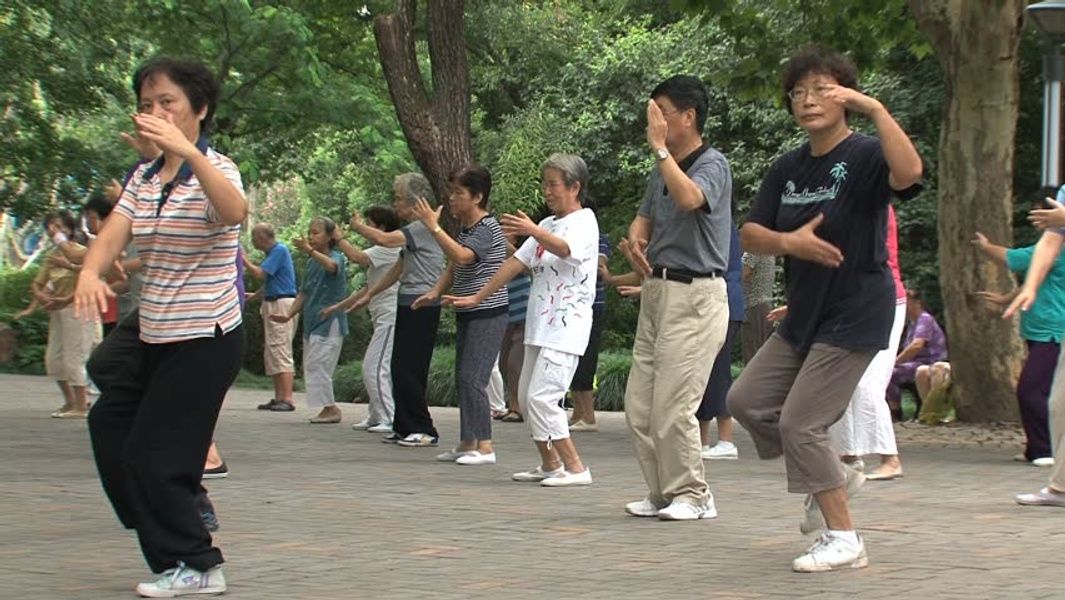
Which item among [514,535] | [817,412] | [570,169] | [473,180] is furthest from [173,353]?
[473,180]

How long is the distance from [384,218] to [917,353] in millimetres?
5595

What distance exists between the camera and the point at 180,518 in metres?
6.20

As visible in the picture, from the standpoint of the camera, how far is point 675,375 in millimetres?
8383

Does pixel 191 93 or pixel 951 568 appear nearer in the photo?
pixel 191 93

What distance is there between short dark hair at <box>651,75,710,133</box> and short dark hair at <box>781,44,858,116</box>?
1494mm

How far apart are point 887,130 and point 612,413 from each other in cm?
1275

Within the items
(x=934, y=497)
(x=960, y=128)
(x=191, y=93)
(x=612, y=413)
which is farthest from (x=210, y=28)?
(x=191, y=93)

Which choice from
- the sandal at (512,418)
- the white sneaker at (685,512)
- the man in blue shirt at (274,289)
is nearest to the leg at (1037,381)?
the white sneaker at (685,512)

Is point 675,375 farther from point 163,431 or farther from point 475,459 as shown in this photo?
point 475,459

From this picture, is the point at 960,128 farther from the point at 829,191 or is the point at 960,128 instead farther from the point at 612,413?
the point at 829,191

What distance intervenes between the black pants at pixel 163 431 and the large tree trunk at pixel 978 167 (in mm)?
8866

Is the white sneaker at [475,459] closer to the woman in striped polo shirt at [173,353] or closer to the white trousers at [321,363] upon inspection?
the white trousers at [321,363]

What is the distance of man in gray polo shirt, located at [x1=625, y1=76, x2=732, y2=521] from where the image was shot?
8.40 m

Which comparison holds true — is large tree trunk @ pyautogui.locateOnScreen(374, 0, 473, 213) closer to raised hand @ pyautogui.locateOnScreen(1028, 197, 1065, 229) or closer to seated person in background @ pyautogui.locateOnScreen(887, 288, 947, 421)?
seated person in background @ pyautogui.locateOnScreen(887, 288, 947, 421)
